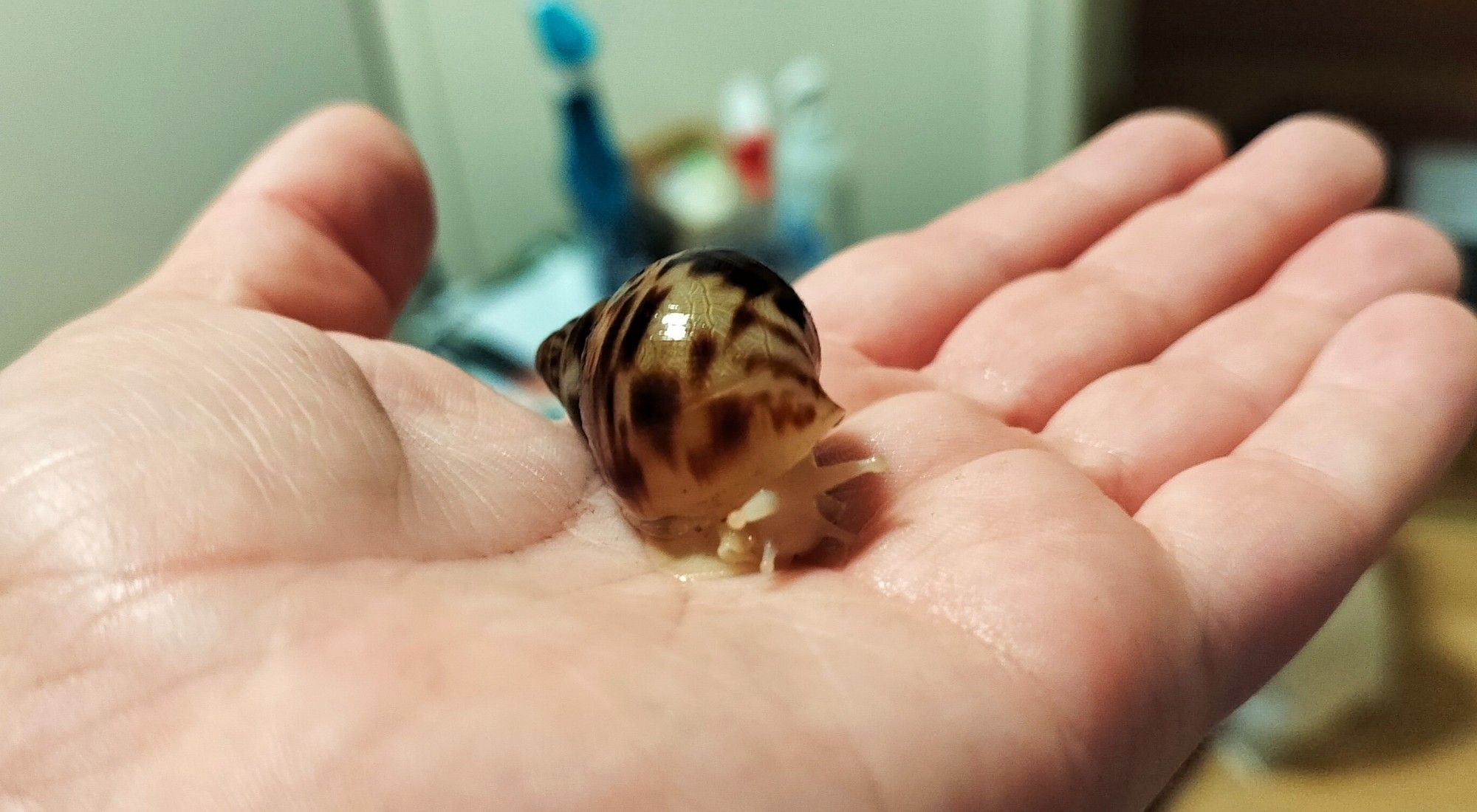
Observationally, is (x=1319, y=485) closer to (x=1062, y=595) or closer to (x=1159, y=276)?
(x=1062, y=595)

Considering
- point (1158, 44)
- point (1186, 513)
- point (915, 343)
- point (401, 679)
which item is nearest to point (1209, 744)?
point (1186, 513)

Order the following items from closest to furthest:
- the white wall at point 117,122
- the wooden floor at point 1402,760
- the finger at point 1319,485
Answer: the finger at point 1319,485 → the wooden floor at point 1402,760 → the white wall at point 117,122

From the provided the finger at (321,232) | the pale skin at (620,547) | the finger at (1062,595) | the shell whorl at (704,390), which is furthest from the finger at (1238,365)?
the finger at (321,232)

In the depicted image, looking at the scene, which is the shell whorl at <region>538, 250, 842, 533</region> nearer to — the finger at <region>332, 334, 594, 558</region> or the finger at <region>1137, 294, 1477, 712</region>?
the finger at <region>332, 334, 594, 558</region>

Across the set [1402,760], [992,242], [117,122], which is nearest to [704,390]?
[992,242]

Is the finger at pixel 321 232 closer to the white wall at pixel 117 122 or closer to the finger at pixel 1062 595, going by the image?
the white wall at pixel 117 122

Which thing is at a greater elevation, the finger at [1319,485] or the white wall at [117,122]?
the white wall at [117,122]
